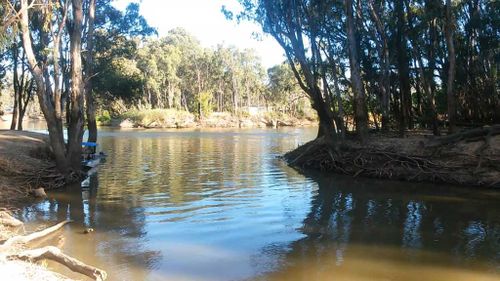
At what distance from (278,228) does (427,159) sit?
Result: 9.74 m

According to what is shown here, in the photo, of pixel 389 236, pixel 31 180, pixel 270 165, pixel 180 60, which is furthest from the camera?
pixel 180 60

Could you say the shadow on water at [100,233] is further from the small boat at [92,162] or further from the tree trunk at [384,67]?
the tree trunk at [384,67]

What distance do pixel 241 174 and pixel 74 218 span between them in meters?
9.96

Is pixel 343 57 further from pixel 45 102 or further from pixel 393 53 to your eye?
pixel 45 102

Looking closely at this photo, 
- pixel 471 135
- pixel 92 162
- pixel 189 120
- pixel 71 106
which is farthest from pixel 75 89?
pixel 189 120

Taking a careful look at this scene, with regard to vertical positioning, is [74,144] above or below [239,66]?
below

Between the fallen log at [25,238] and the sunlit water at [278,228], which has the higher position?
the fallen log at [25,238]

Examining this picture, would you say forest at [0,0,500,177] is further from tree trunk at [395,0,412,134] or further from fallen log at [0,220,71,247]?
fallen log at [0,220,71,247]

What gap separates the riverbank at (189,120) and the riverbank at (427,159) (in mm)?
61951

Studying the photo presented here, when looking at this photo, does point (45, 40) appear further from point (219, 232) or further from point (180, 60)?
point (180, 60)

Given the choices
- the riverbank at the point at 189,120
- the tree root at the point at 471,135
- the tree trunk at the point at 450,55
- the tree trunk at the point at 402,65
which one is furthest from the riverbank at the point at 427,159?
the riverbank at the point at 189,120

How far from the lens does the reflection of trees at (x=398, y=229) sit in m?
8.71

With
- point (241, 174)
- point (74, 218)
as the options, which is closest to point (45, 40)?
point (241, 174)

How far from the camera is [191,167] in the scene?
938 inches
